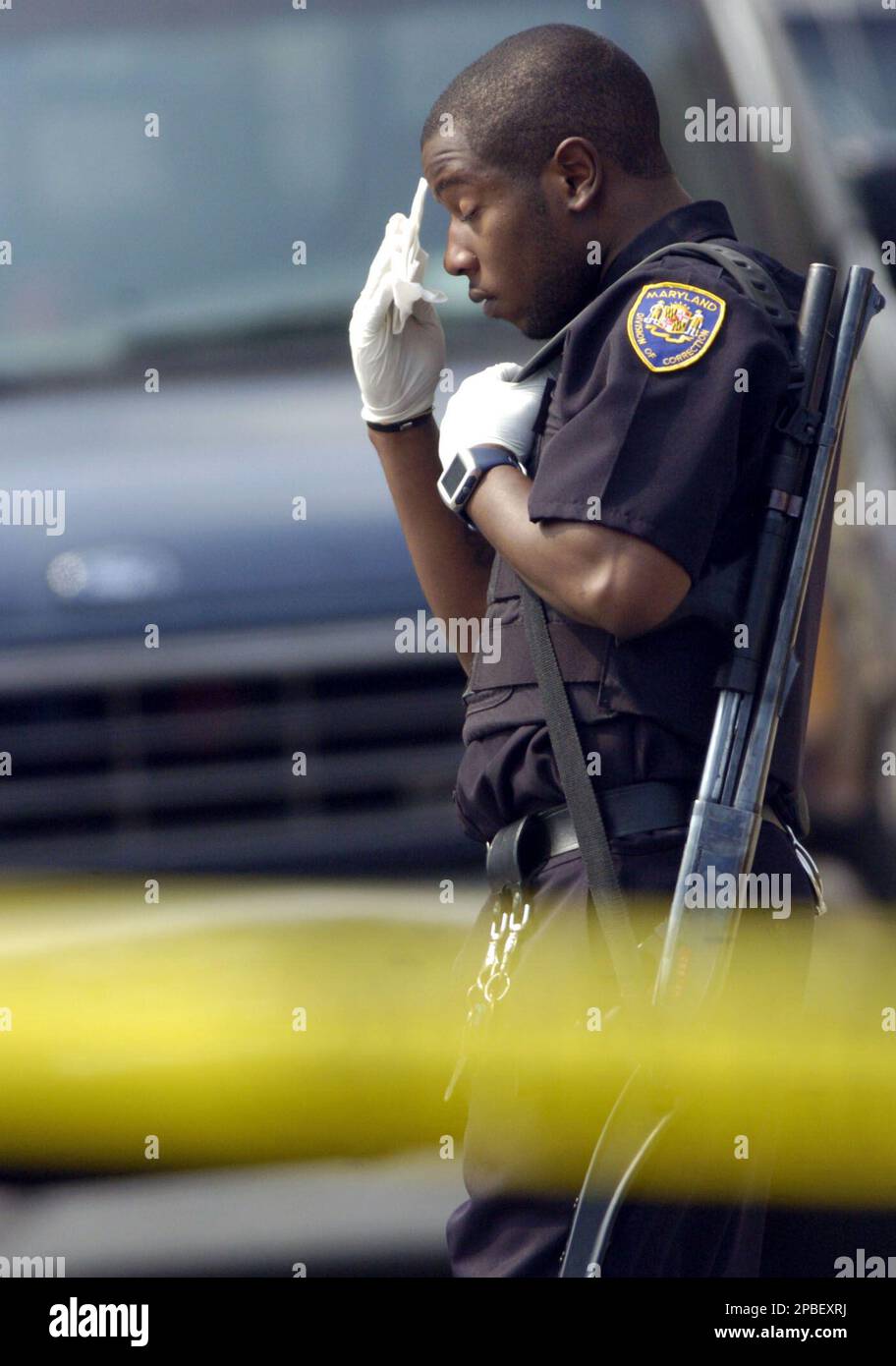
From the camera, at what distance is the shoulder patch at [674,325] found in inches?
82.5

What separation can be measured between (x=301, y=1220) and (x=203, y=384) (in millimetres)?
1413

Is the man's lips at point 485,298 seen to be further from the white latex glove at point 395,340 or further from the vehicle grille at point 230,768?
the vehicle grille at point 230,768

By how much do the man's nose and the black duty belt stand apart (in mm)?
572

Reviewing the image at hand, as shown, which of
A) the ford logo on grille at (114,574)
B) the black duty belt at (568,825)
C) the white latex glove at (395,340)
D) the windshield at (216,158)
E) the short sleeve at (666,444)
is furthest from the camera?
the windshield at (216,158)

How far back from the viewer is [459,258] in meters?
2.29

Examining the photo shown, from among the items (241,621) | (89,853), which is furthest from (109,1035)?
(241,621)

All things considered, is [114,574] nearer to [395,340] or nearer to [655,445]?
[395,340]

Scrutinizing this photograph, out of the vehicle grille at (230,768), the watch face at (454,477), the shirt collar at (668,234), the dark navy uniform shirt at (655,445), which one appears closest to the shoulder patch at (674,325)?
the dark navy uniform shirt at (655,445)

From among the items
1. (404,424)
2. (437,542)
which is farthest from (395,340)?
(437,542)

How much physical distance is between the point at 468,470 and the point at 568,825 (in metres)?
0.38
